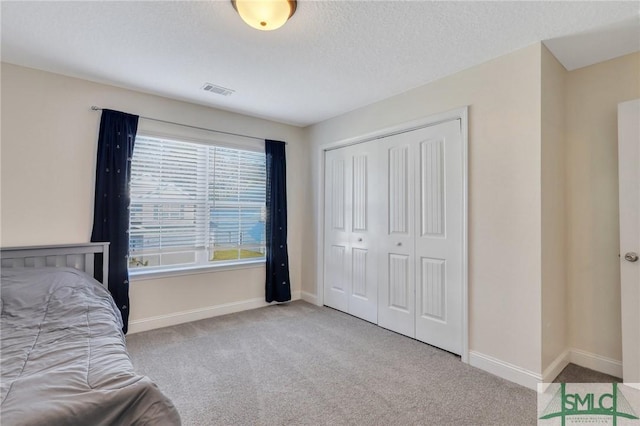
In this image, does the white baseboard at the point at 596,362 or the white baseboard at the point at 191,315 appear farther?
the white baseboard at the point at 191,315

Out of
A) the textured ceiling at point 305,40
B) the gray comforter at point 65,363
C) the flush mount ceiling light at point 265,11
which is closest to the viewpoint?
the gray comforter at point 65,363

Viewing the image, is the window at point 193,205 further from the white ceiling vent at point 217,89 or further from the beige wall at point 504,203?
the beige wall at point 504,203

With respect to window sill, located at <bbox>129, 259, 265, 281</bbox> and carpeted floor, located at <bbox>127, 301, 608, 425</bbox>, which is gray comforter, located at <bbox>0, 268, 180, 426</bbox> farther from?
window sill, located at <bbox>129, 259, 265, 281</bbox>

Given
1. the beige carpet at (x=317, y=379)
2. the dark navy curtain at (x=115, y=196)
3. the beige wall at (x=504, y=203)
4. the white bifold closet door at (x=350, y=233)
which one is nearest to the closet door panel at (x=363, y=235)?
the white bifold closet door at (x=350, y=233)

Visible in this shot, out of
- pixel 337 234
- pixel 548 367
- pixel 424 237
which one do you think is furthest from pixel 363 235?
pixel 548 367

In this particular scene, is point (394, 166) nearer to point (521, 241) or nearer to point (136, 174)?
point (521, 241)

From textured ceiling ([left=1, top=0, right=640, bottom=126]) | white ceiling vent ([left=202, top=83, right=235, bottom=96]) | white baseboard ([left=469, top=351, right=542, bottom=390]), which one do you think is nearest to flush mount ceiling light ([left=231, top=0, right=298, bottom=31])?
textured ceiling ([left=1, top=0, right=640, bottom=126])

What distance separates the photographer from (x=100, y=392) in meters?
1.06

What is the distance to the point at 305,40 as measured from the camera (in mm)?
2139

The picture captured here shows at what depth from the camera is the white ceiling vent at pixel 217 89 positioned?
294 cm

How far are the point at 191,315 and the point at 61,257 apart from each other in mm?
1350

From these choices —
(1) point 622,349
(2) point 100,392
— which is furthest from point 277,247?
(1) point 622,349

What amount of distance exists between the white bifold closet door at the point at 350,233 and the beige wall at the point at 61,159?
158 cm

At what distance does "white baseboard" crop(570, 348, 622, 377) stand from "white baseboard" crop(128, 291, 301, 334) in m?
3.13
